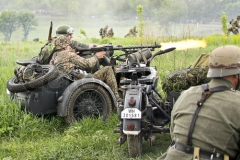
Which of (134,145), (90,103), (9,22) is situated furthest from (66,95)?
(9,22)

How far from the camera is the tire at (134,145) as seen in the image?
573 cm

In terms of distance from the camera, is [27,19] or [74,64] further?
[27,19]

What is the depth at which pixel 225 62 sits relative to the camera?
3572 millimetres

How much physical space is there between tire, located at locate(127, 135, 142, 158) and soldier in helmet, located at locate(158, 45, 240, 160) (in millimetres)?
2071

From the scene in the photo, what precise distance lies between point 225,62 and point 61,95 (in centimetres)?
429

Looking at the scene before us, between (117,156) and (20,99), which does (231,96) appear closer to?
(117,156)

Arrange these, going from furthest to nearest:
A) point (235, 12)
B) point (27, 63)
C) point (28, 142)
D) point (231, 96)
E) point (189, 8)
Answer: point (235, 12), point (189, 8), point (27, 63), point (28, 142), point (231, 96)

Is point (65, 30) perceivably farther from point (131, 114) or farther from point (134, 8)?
point (134, 8)

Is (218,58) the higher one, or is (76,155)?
(218,58)

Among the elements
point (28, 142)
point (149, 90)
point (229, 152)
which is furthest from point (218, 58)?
point (28, 142)

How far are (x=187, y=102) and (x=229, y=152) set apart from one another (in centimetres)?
48

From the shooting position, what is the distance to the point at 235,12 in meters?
38.6

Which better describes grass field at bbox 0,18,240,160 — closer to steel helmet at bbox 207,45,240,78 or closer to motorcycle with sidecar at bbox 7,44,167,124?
motorcycle with sidecar at bbox 7,44,167,124

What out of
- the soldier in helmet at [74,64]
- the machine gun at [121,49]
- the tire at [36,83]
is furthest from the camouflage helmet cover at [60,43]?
the tire at [36,83]
